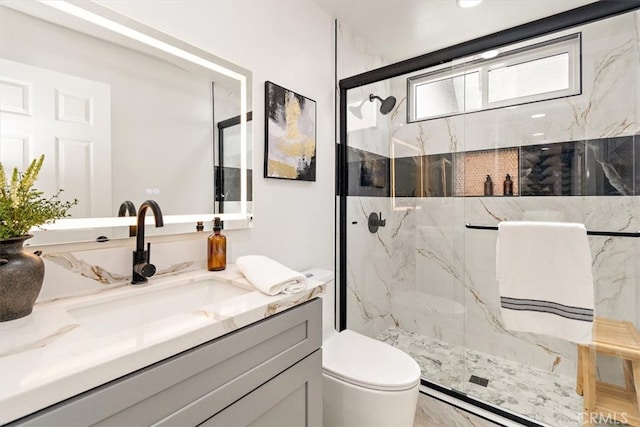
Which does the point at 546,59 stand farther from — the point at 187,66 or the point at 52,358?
the point at 52,358

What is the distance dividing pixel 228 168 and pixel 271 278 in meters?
0.66

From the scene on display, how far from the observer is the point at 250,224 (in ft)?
4.91

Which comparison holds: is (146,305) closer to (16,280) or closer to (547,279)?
(16,280)

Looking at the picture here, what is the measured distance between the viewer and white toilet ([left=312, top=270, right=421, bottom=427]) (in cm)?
123

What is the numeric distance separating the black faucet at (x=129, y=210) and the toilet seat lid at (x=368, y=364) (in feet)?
3.12

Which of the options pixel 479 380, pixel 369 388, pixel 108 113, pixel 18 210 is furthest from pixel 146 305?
pixel 479 380

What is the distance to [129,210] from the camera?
1095 millimetres

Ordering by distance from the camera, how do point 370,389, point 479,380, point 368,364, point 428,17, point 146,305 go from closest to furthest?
point 146,305
point 370,389
point 368,364
point 479,380
point 428,17

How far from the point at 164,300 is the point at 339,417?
0.89 meters

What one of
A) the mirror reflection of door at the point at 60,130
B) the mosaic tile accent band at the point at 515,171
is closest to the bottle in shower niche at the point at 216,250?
the mirror reflection of door at the point at 60,130

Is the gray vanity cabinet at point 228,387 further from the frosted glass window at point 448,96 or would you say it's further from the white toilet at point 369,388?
the frosted glass window at point 448,96

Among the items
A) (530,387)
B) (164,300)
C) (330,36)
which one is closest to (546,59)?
(330,36)

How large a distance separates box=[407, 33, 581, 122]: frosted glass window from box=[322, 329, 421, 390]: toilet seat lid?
162 centimetres

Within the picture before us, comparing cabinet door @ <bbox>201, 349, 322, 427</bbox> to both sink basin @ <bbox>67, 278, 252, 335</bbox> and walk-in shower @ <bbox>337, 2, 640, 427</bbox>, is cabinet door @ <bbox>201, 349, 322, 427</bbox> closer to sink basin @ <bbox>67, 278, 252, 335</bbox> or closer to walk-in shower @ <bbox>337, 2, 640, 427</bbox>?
Result: sink basin @ <bbox>67, 278, 252, 335</bbox>
